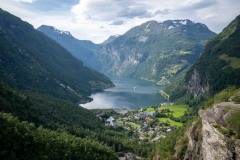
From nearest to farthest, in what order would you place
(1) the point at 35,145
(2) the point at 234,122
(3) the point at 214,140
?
(2) the point at 234,122 < (3) the point at 214,140 < (1) the point at 35,145

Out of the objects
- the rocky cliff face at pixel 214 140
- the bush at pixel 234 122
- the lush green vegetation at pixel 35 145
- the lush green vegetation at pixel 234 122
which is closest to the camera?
the rocky cliff face at pixel 214 140

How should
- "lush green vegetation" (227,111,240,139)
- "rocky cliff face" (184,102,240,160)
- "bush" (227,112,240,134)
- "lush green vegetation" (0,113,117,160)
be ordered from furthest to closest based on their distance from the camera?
"lush green vegetation" (0,113,117,160), "bush" (227,112,240,134), "lush green vegetation" (227,111,240,139), "rocky cliff face" (184,102,240,160)

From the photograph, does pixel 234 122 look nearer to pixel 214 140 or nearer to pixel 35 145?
pixel 214 140

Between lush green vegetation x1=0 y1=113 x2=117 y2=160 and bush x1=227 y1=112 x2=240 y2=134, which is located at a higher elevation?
bush x1=227 y1=112 x2=240 y2=134

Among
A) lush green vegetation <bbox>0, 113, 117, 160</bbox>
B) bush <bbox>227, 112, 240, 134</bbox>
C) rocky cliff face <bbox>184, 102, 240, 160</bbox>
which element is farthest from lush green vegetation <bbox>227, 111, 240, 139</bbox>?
lush green vegetation <bbox>0, 113, 117, 160</bbox>

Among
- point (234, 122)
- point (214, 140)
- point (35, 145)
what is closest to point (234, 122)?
point (234, 122)

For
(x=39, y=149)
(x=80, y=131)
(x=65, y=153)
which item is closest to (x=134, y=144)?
(x=80, y=131)

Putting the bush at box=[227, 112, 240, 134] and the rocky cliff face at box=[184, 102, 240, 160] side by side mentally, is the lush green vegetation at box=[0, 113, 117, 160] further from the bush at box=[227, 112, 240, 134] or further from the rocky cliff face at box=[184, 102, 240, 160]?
the bush at box=[227, 112, 240, 134]

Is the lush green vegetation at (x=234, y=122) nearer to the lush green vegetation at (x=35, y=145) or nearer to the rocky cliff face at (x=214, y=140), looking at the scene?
the rocky cliff face at (x=214, y=140)

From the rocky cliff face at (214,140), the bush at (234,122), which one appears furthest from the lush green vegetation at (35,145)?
the bush at (234,122)

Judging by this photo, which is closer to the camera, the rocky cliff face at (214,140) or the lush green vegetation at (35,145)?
the rocky cliff face at (214,140)
